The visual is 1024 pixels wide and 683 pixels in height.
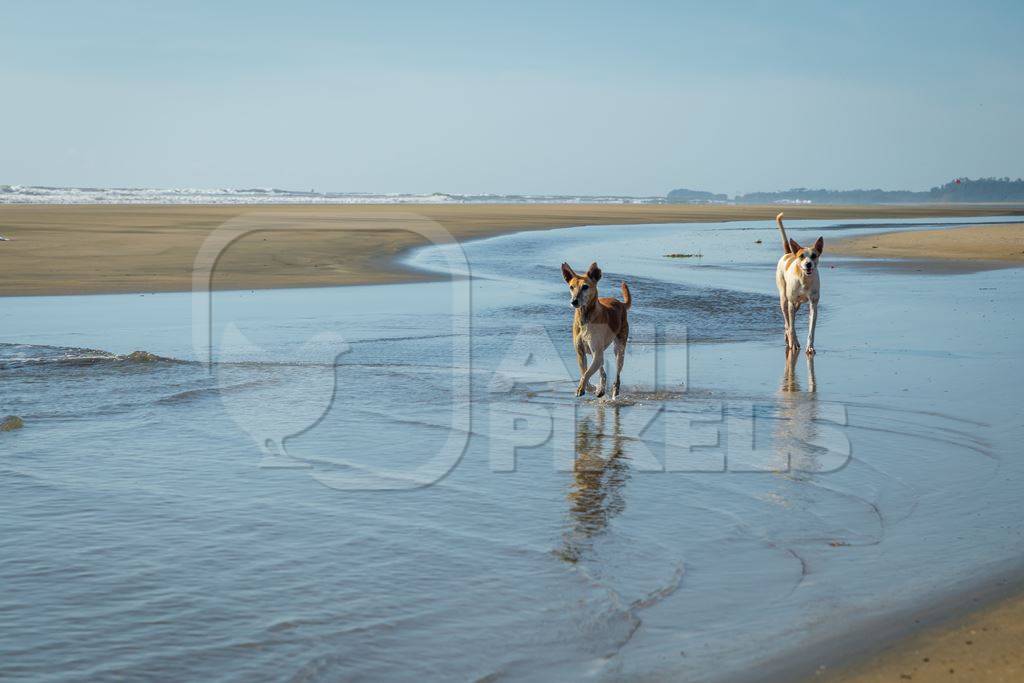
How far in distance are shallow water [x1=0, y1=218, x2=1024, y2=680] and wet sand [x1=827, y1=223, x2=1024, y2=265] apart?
62.6ft

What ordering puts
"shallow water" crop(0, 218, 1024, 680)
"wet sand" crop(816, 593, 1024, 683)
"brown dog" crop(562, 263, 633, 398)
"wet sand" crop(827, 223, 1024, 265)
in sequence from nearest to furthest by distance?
1. "wet sand" crop(816, 593, 1024, 683)
2. "shallow water" crop(0, 218, 1024, 680)
3. "brown dog" crop(562, 263, 633, 398)
4. "wet sand" crop(827, 223, 1024, 265)

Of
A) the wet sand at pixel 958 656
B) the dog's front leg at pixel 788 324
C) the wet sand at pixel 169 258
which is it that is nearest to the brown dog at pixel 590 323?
the dog's front leg at pixel 788 324

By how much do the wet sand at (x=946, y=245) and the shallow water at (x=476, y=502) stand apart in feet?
62.6

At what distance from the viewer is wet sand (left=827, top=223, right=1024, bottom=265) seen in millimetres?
31609

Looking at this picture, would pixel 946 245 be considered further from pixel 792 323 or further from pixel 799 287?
pixel 792 323

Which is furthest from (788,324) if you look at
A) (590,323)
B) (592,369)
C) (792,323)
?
(592,369)

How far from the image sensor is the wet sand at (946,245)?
3161 centimetres

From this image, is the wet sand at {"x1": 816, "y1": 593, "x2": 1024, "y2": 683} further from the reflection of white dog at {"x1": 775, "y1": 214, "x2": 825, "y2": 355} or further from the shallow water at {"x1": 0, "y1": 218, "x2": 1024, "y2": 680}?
the reflection of white dog at {"x1": 775, "y1": 214, "x2": 825, "y2": 355}

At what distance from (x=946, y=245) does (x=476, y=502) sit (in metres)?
32.5

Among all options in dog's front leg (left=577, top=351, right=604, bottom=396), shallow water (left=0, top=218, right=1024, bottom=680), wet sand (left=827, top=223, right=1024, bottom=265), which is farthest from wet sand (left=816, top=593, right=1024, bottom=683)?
wet sand (left=827, top=223, right=1024, bottom=265)

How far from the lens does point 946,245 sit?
35438mm

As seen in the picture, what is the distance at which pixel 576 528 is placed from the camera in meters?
6.23

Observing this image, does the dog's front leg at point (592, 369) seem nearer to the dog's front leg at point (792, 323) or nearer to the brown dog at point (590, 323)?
the brown dog at point (590, 323)

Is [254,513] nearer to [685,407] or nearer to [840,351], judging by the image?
[685,407]
